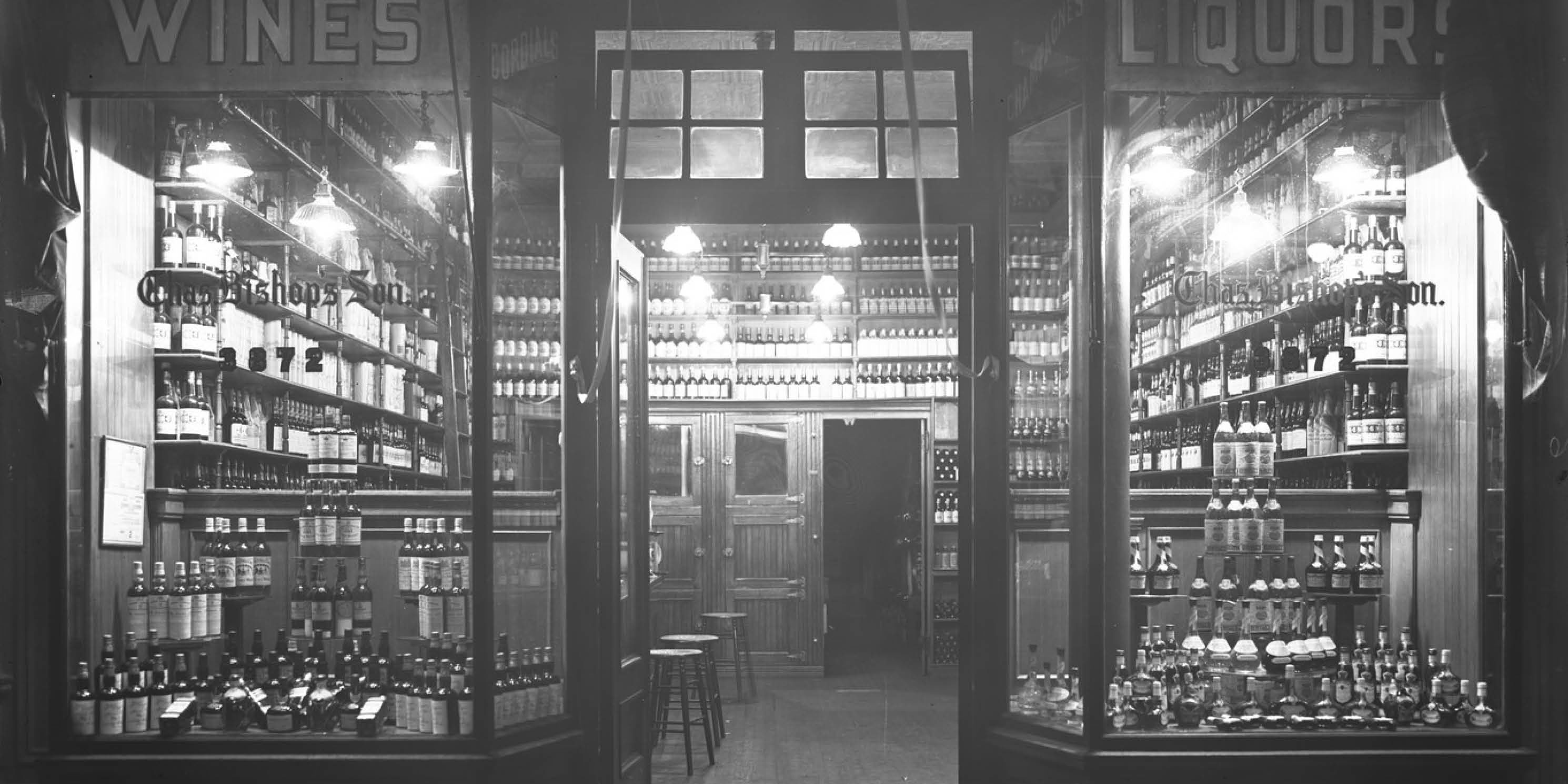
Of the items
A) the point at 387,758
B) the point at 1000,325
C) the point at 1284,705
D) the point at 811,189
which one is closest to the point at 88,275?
the point at 387,758

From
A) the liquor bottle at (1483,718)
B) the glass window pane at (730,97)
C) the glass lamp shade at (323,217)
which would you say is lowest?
the liquor bottle at (1483,718)

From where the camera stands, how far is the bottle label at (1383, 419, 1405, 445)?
19.8 ft

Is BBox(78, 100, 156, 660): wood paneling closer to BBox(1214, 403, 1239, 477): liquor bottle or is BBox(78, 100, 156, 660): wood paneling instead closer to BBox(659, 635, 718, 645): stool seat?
BBox(659, 635, 718, 645): stool seat

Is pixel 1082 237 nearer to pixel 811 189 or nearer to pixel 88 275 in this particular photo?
pixel 811 189

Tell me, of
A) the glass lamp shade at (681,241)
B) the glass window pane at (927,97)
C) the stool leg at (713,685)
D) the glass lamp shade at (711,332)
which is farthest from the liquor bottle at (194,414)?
the glass lamp shade at (711,332)

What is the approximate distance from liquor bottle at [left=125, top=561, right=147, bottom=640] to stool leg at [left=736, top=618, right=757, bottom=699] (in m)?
4.65

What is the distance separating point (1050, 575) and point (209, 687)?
303 centimetres

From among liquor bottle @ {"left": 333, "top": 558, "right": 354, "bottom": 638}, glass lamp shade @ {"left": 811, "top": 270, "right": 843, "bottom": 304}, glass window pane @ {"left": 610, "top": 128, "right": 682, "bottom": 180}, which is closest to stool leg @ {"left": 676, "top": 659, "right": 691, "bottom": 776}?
liquor bottle @ {"left": 333, "top": 558, "right": 354, "bottom": 638}

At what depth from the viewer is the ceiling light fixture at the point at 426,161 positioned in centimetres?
496

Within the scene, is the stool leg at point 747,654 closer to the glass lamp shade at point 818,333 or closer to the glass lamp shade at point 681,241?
the glass lamp shade at point 818,333

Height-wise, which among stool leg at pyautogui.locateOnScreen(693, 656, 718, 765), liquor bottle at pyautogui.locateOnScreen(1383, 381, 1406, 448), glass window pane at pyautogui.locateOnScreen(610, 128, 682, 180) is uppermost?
glass window pane at pyautogui.locateOnScreen(610, 128, 682, 180)

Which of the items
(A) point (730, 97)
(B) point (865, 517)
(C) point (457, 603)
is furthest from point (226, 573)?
(B) point (865, 517)

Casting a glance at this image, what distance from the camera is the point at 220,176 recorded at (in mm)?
5914

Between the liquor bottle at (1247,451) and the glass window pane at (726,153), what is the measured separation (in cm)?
219
